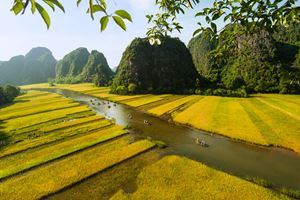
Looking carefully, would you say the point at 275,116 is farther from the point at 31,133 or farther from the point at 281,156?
the point at 31,133

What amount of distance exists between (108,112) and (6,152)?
25.7 meters

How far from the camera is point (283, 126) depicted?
3192cm

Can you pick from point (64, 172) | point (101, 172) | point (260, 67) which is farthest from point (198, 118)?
point (260, 67)

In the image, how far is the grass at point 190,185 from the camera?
16.2m

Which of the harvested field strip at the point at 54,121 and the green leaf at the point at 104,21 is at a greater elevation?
the green leaf at the point at 104,21

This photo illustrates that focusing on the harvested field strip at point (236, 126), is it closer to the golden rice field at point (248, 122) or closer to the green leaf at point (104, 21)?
the golden rice field at point (248, 122)

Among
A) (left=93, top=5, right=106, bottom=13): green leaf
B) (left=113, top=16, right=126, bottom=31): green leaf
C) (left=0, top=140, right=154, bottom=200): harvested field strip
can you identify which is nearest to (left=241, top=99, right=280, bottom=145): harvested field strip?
(left=0, top=140, right=154, bottom=200): harvested field strip

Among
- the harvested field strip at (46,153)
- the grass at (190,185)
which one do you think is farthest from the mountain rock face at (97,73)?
the grass at (190,185)

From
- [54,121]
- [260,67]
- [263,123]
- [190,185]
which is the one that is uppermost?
[260,67]

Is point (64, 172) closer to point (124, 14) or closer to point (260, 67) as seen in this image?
point (124, 14)

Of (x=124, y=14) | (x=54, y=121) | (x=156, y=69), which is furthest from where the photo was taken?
(x=156, y=69)

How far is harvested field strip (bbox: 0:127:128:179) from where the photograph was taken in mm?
21375

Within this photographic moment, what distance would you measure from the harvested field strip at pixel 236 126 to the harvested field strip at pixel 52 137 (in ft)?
64.3

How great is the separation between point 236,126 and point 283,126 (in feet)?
22.7
